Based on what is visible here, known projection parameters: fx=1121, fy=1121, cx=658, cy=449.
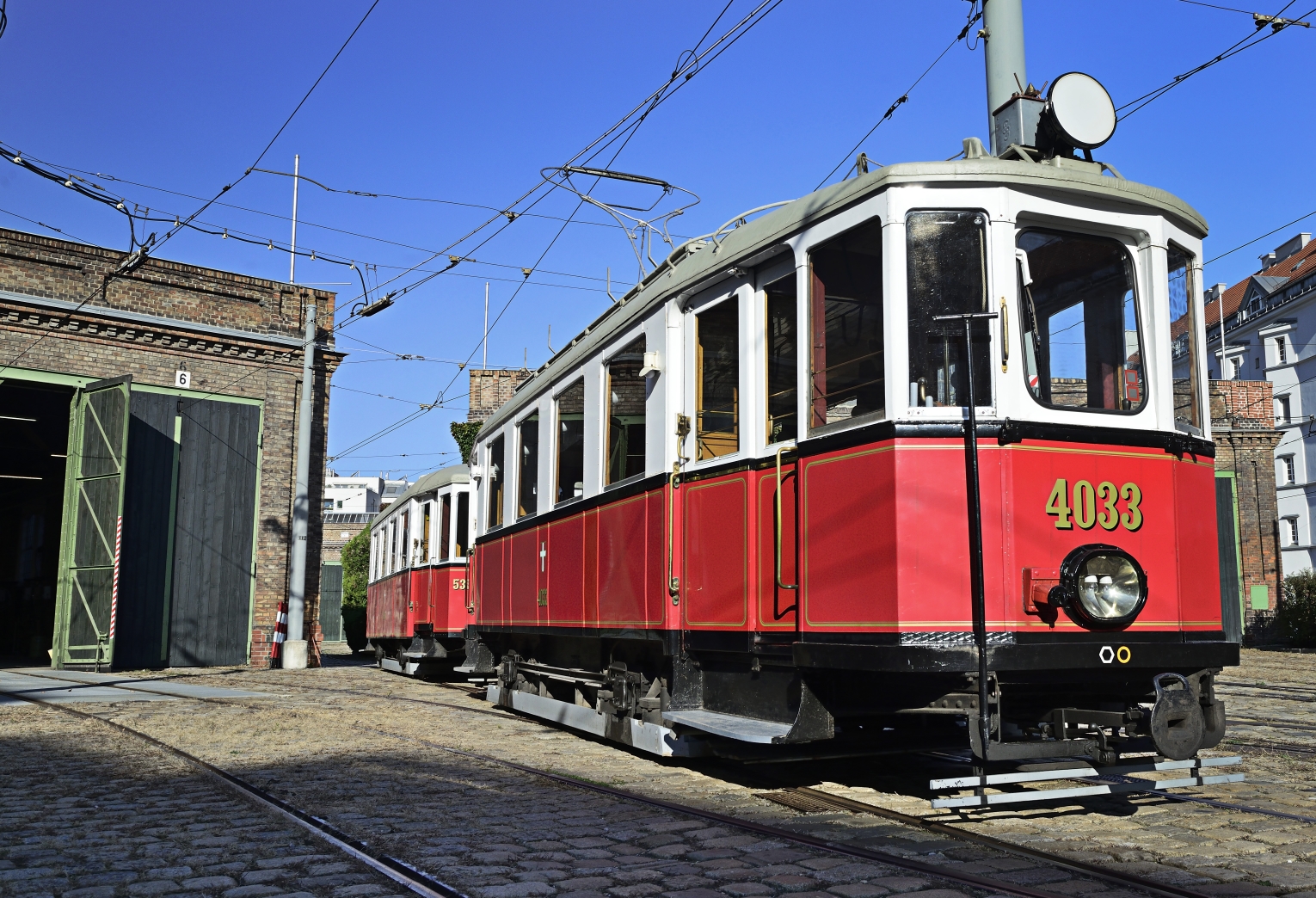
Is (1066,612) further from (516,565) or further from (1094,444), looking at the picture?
(516,565)

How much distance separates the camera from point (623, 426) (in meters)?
7.72

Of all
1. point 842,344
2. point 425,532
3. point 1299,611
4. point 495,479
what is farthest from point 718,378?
point 1299,611

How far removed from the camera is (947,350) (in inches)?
209

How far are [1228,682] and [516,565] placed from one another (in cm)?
1068

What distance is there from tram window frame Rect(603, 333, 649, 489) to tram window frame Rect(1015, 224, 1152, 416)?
2.66 m

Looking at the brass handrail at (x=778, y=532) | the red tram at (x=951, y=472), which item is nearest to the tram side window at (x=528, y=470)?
the red tram at (x=951, y=472)

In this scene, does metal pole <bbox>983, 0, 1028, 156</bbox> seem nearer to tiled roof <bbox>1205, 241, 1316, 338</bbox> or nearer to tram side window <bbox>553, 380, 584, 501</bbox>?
tram side window <bbox>553, 380, 584, 501</bbox>

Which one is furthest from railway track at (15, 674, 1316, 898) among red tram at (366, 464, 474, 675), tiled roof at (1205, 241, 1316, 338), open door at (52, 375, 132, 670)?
tiled roof at (1205, 241, 1316, 338)

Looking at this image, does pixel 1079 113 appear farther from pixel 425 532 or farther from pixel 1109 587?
pixel 425 532

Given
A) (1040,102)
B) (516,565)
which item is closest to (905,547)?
(1040,102)

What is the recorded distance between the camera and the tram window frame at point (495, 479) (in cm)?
1140

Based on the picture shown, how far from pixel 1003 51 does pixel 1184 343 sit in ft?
11.0

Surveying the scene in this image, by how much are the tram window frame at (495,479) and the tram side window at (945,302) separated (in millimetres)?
6508

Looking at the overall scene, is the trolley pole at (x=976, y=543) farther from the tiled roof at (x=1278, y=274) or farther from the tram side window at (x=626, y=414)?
the tiled roof at (x=1278, y=274)
